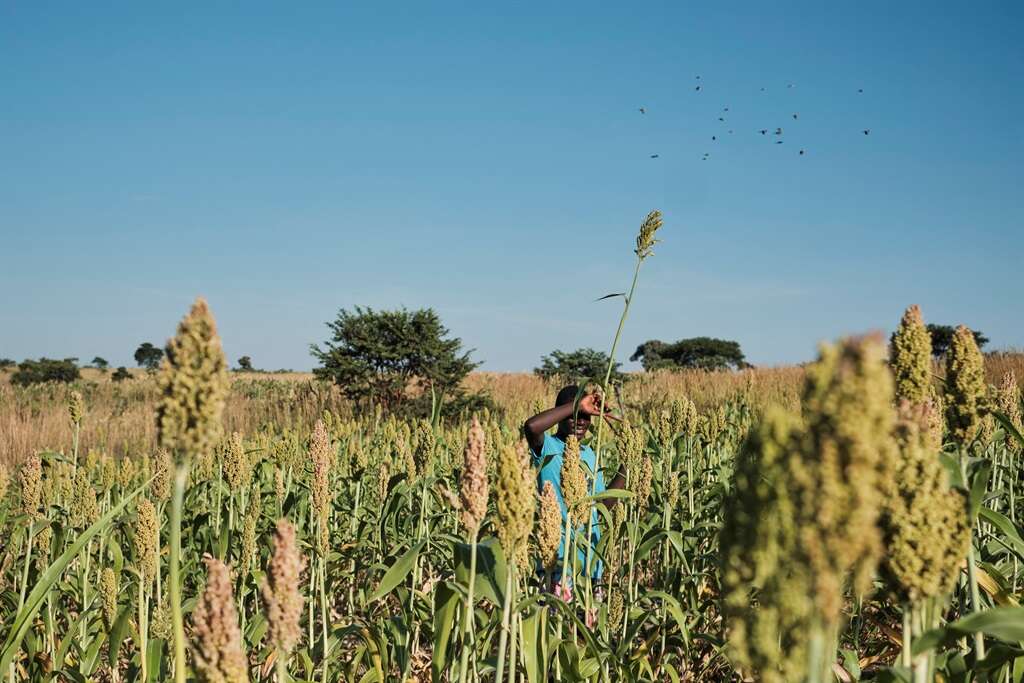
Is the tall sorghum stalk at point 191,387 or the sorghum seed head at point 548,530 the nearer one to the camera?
the tall sorghum stalk at point 191,387

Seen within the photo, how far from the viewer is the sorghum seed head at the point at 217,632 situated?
1011 millimetres

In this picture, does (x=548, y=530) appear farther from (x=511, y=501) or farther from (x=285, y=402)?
(x=285, y=402)

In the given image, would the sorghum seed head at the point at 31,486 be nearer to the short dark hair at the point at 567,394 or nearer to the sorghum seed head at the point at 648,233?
the sorghum seed head at the point at 648,233

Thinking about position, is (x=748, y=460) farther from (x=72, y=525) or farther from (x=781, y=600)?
(x=72, y=525)

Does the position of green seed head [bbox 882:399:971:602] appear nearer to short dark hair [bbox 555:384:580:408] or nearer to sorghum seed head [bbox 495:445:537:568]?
sorghum seed head [bbox 495:445:537:568]

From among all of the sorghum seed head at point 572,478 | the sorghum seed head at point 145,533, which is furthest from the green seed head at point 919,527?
the sorghum seed head at point 145,533

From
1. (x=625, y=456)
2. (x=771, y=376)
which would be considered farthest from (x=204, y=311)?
(x=771, y=376)

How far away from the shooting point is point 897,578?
3.31ft

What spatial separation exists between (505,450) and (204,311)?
763 mm

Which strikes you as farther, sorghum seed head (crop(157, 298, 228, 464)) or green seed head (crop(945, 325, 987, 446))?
green seed head (crop(945, 325, 987, 446))

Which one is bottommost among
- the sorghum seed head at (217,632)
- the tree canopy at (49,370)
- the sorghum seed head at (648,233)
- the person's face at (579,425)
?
the sorghum seed head at (217,632)

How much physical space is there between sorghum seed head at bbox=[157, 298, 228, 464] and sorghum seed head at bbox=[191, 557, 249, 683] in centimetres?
18

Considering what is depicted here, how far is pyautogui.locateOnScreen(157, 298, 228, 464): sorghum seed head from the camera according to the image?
1.02 metres

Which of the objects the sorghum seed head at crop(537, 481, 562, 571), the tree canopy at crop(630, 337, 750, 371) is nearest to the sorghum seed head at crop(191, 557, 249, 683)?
the sorghum seed head at crop(537, 481, 562, 571)
